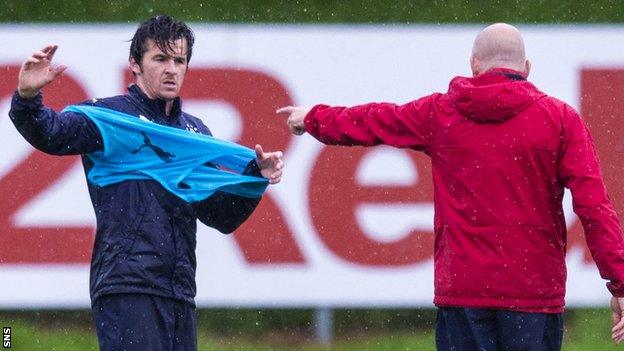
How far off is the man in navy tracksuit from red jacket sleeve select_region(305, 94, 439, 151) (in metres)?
0.59

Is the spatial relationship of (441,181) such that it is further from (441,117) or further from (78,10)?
(78,10)

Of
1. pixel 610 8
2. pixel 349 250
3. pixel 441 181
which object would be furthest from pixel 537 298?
pixel 610 8

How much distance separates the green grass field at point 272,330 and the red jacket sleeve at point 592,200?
12.2 feet

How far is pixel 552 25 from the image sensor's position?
866cm

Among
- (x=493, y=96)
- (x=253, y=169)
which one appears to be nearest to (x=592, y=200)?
(x=493, y=96)

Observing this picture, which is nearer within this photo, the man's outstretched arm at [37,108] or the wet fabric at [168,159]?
the man's outstretched arm at [37,108]

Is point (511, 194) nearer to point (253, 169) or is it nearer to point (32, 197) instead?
point (253, 169)

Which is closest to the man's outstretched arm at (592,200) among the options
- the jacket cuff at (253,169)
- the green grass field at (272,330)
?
the jacket cuff at (253,169)

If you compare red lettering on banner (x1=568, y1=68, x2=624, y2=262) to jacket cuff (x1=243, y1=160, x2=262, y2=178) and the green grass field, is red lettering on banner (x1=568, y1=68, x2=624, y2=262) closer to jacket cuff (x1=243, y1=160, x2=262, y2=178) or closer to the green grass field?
the green grass field

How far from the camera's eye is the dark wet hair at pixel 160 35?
5391 mm

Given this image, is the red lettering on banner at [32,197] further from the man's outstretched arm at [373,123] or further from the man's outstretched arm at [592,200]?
the man's outstretched arm at [592,200]

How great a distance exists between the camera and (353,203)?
8555 millimetres

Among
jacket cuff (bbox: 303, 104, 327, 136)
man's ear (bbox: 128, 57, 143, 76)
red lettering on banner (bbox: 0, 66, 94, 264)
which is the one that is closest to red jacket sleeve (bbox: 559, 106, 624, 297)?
jacket cuff (bbox: 303, 104, 327, 136)

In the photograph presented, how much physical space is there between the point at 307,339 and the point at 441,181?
12.4 feet
